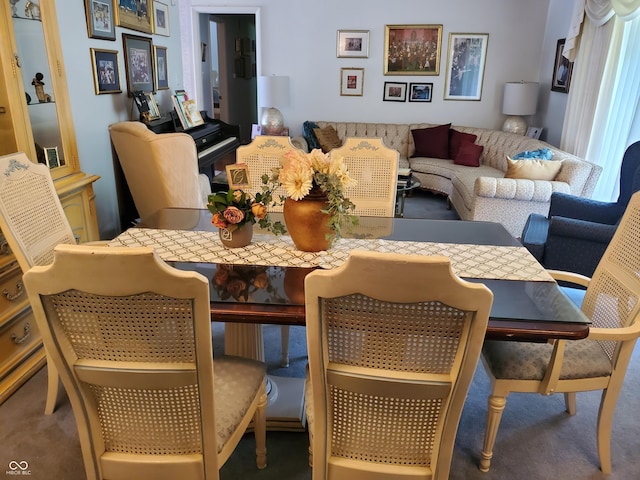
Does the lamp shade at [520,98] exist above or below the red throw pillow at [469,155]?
above

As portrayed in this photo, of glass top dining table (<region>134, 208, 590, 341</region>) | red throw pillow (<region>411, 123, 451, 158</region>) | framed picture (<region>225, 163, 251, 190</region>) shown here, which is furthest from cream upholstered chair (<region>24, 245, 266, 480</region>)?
red throw pillow (<region>411, 123, 451, 158</region>)

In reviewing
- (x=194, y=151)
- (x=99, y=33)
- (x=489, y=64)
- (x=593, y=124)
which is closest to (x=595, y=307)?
(x=194, y=151)

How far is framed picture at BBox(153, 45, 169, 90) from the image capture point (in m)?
4.02

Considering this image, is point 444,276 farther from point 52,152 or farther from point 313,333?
point 52,152

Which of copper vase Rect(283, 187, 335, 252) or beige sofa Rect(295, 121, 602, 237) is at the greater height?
copper vase Rect(283, 187, 335, 252)

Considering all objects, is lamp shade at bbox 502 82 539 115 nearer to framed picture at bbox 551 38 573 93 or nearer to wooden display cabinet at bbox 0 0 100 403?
framed picture at bbox 551 38 573 93

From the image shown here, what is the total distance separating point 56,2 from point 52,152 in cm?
95

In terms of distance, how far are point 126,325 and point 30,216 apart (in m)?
0.98

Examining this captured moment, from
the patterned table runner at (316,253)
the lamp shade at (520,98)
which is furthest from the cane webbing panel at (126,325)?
the lamp shade at (520,98)

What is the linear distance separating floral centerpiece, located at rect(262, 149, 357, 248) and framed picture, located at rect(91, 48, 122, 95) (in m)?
2.14

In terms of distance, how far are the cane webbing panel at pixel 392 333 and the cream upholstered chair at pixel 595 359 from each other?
2.05ft

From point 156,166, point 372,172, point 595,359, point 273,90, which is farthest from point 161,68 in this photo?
point 595,359

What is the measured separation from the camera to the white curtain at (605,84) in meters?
3.74

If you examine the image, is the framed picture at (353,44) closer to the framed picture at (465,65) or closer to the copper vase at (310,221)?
the framed picture at (465,65)
